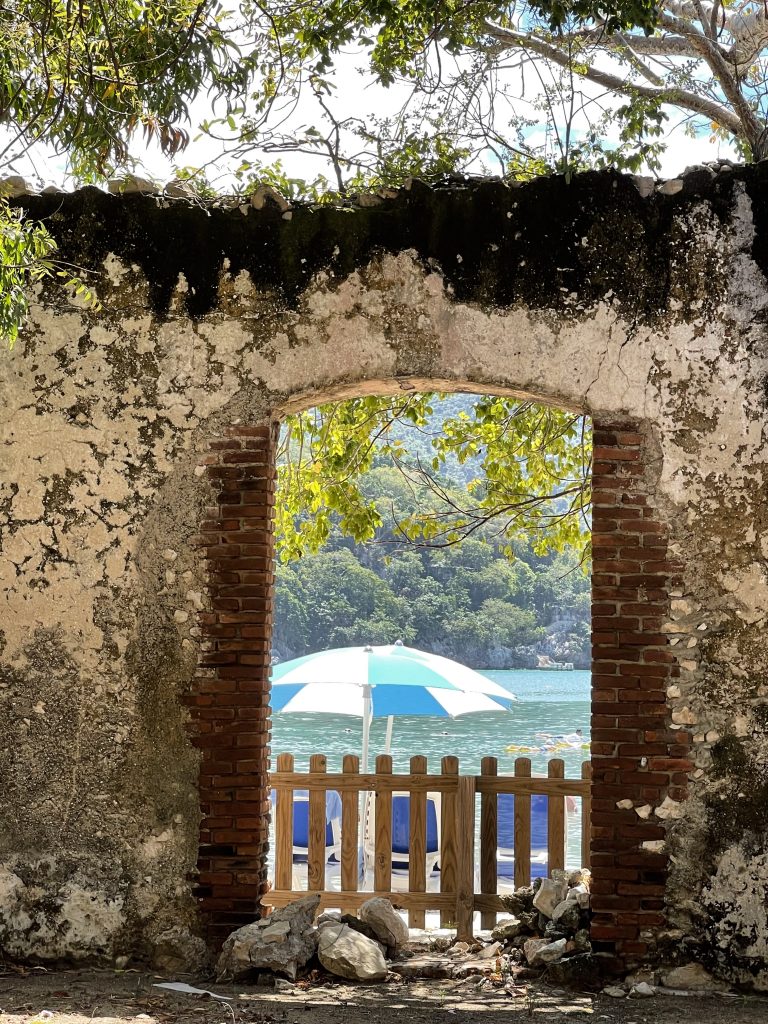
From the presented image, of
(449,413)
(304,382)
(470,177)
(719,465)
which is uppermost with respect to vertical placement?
(449,413)

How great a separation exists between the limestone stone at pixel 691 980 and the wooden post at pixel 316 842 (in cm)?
223

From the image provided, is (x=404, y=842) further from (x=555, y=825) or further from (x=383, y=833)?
(x=555, y=825)

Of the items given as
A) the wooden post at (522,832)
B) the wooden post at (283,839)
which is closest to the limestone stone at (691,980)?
the wooden post at (522,832)

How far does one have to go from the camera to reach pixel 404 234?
5078 mm

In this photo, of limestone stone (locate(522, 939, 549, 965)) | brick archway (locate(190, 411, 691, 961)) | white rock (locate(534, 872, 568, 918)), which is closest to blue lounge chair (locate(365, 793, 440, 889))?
white rock (locate(534, 872, 568, 918))

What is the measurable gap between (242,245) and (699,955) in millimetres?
3715

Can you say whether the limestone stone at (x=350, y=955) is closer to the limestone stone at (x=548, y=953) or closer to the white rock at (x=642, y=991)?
→ the limestone stone at (x=548, y=953)

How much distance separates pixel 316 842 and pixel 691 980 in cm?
235

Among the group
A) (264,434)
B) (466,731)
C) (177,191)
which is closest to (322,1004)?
(264,434)

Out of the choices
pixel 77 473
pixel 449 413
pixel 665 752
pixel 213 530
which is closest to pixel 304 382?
pixel 213 530

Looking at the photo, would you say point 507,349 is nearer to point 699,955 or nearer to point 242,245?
point 242,245

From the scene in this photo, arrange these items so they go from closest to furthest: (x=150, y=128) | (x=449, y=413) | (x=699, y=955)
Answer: (x=699, y=955) < (x=150, y=128) < (x=449, y=413)

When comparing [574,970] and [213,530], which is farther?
[213,530]

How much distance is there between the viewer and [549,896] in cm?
515
